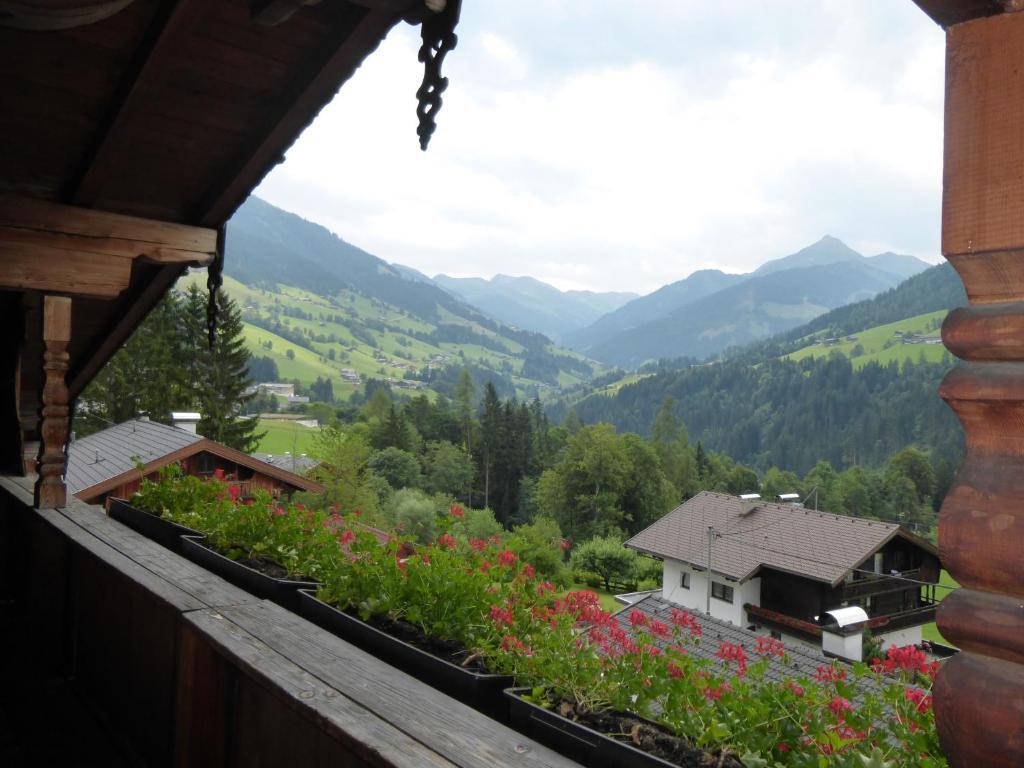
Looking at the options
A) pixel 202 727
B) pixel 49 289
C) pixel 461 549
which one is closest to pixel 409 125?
pixel 461 549

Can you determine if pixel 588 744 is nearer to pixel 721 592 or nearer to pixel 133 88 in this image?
pixel 133 88

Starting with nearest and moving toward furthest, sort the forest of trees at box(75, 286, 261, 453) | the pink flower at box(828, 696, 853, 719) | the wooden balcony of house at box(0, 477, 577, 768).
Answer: the wooden balcony of house at box(0, 477, 577, 768) < the pink flower at box(828, 696, 853, 719) < the forest of trees at box(75, 286, 261, 453)

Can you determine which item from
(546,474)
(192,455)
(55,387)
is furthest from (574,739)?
(546,474)

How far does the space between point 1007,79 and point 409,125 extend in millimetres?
1840

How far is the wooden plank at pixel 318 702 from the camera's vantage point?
1.10 m

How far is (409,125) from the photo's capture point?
2297 millimetres

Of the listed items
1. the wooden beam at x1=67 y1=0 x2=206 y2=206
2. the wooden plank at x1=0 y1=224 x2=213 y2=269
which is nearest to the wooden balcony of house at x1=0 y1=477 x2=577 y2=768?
the wooden plank at x1=0 y1=224 x2=213 y2=269

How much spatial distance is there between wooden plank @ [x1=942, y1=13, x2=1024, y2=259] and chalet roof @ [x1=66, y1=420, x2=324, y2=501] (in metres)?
9.80

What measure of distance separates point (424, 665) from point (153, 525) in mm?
2072

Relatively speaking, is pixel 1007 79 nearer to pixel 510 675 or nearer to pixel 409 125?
pixel 510 675

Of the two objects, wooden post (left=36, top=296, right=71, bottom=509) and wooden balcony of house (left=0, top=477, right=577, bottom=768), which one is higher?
wooden post (left=36, top=296, right=71, bottom=509)

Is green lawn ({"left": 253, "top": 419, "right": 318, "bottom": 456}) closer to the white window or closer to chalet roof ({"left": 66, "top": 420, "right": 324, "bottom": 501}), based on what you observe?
the white window

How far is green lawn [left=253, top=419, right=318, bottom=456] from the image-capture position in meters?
62.0

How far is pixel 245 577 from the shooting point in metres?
2.46
